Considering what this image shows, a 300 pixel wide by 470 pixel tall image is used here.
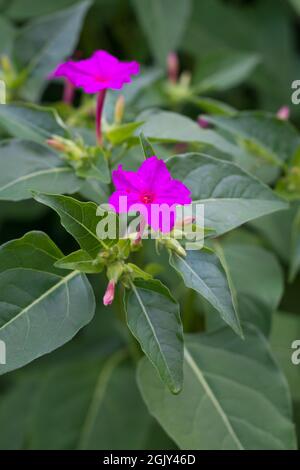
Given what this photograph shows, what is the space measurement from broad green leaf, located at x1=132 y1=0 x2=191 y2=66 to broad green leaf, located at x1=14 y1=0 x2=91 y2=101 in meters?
0.38

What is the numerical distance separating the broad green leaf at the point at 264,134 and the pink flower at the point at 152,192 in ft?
1.67

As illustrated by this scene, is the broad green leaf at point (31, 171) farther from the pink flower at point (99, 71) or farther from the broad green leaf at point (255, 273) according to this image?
the broad green leaf at point (255, 273)

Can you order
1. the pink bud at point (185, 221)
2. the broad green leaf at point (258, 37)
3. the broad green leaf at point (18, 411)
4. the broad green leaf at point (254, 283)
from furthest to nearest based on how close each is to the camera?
the broad green leaf at point (258, 37)
the broad green leaf at point (18, 411)
the broad green leaf at point (254, 283)
the pink bud at point (185, 221)

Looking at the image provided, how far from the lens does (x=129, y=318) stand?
1.18 m

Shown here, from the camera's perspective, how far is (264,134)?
1.67m

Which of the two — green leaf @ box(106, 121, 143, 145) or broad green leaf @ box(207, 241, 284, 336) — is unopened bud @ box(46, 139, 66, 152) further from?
broad green leaf @ box(207, 241, 284, 336)

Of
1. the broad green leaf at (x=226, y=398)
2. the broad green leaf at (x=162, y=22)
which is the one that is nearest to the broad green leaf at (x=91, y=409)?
the broad green leaf at (x=226, y=398)

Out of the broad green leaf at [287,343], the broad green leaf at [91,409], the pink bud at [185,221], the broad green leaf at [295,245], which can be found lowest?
the broad green leaf at [91,409]

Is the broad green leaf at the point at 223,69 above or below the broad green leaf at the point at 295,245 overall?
above

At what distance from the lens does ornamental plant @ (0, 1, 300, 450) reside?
116 centimetres

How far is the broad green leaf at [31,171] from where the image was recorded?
1.32 metres

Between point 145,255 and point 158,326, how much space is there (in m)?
0.66

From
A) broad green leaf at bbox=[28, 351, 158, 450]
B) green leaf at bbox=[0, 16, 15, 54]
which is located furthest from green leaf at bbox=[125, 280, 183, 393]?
green leaf at bbox=[0, 16, 15, 54]
